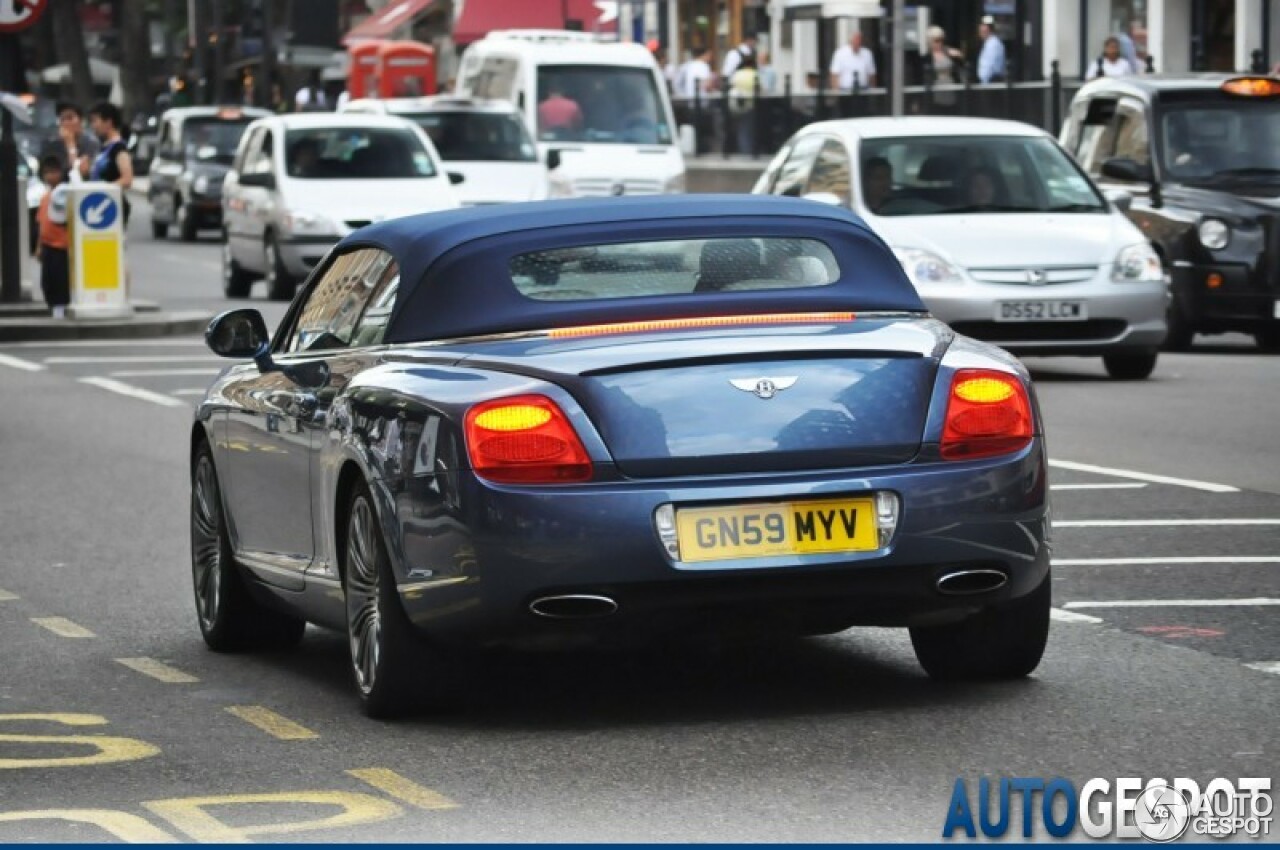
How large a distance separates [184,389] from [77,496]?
6662 mm

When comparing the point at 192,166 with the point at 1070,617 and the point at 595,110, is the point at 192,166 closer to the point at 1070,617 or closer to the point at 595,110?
the point at 595,110

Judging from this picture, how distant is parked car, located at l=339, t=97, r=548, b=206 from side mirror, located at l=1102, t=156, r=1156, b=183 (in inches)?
504

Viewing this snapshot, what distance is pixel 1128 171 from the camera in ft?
73.6

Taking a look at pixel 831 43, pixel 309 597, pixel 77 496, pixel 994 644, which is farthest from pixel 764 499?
pixel 831 43

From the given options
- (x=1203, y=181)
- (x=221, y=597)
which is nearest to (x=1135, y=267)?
(x=1203, y=181)

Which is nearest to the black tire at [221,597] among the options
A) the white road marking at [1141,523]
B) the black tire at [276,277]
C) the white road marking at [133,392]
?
the white road marking at [1141,523]

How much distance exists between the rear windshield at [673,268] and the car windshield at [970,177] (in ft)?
39.4

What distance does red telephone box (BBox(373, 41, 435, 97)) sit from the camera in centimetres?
5434

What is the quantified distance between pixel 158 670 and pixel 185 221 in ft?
130

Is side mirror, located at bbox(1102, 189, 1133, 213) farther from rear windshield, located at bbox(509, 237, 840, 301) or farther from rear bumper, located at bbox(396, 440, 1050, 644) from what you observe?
rear bumper, located at bbox(396, 440, 1050, 644)

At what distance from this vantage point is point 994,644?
843 cm

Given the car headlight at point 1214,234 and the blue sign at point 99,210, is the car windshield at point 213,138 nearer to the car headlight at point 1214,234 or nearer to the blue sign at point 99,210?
the blue sign at point 99,210

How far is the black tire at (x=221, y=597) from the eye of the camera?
31.6 ft

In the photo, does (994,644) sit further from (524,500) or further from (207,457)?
(207,457)
